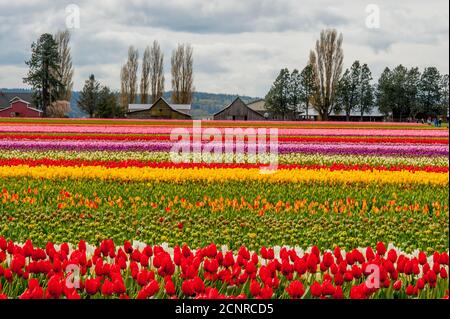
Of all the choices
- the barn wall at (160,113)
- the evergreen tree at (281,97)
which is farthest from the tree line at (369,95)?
the barn wall at (160,113)

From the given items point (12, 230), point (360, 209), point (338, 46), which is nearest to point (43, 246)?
point (12, 230)

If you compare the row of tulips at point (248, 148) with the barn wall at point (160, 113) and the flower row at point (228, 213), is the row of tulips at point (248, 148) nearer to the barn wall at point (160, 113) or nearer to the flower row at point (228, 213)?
the flower row at point (228, 213)

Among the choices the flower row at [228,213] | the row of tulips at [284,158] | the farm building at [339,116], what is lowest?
the flower row at [228,213]

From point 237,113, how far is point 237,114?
18cm

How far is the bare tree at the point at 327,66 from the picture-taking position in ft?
174

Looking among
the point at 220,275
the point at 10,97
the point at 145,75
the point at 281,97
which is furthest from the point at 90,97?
the point at 220,275

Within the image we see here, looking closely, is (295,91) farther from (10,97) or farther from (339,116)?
(10,97)

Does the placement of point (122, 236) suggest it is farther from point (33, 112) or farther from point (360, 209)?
point (33, 112)

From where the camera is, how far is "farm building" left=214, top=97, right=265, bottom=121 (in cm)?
7982

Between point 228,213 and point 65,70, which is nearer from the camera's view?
point 228,213

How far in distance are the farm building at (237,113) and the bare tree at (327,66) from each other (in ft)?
83.7

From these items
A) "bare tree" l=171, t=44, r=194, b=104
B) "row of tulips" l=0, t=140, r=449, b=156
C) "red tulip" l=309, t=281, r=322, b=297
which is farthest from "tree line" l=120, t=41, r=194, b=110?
"red tulip" l=309, t=281, r=322, b=297

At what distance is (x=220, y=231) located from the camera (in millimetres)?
8656

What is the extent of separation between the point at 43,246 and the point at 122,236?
3.38 ft
